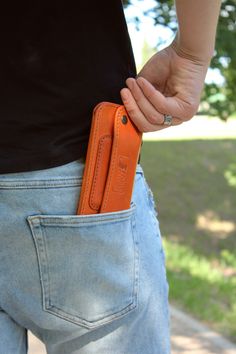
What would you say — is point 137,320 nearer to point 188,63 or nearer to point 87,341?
point 87,341

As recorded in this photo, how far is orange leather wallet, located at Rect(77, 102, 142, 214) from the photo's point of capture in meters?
1.26

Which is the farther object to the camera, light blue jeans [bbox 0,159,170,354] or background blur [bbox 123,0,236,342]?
background blur [bbox 123,0,236,342]

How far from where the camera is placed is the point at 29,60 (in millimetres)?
1206

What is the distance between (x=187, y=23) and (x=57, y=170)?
382 mm

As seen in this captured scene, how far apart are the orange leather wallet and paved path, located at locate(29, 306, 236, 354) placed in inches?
96.6

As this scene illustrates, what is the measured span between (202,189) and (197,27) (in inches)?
418

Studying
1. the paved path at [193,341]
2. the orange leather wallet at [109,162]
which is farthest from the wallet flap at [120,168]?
the paved path at [193,341]

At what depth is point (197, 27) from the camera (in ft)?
4.12

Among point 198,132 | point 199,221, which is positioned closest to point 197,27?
point 199,221

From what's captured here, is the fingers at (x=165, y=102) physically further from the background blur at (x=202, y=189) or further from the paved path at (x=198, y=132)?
the paved path at (x=198, y=132)

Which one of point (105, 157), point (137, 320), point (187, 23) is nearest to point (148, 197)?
point (105, 157)

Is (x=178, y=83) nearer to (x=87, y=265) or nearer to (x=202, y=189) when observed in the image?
(x=87, y=265)

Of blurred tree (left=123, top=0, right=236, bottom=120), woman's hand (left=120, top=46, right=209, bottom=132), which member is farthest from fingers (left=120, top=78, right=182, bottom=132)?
blurred tree (left=123, top=0, right=236, bottom=120)

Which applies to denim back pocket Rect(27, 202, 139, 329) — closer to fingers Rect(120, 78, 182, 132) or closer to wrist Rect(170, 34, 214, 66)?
fingers Rect(120, 78, 182, 132)
